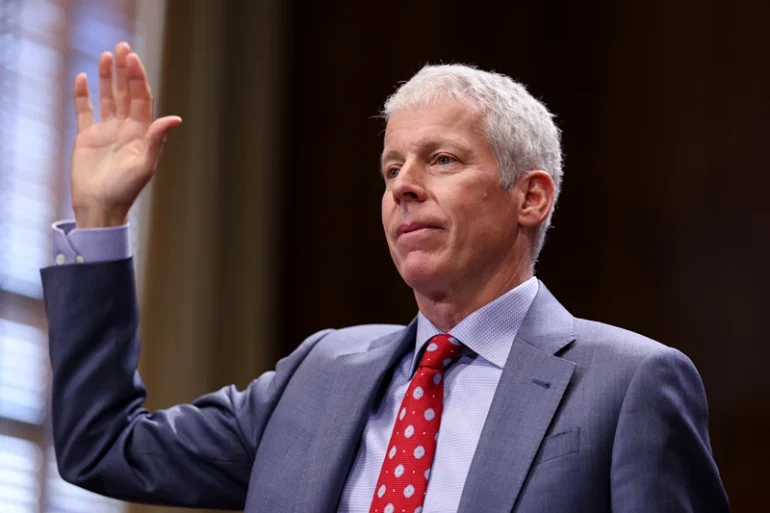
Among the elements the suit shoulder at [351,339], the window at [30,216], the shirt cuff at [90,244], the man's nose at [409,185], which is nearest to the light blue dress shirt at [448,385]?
the shirt cuff at [90,244]

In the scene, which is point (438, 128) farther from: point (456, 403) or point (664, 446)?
point (664, 446)

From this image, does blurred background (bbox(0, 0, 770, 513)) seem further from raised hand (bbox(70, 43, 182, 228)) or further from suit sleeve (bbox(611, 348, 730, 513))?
suit sleeve (bbox(611, 348, 730, 513))

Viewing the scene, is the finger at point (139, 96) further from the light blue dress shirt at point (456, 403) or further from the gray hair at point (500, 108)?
the light blue dress shirt at point (456, 403)

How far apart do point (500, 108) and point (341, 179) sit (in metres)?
1.56

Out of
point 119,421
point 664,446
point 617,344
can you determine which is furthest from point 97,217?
point 664,446

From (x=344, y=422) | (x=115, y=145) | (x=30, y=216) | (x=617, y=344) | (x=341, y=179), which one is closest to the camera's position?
(x=617, y=344)

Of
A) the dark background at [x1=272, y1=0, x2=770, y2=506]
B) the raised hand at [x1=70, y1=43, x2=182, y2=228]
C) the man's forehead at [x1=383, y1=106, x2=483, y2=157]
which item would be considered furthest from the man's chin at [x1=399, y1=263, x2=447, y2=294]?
the dark background at [x1=272, y1=0, x2=770, y2=506]

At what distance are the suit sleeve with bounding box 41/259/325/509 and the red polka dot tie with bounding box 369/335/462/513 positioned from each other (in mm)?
309

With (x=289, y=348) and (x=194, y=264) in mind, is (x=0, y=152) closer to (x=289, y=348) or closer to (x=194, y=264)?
(x=194, y=264)

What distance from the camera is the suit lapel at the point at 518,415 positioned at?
145 centimetres

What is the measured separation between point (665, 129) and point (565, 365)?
1.51m

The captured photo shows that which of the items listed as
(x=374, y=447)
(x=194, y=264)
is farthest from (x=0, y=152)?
(x=374, y=447)

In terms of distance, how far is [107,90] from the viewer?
5.95ft

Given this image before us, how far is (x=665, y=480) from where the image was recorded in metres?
1.42
